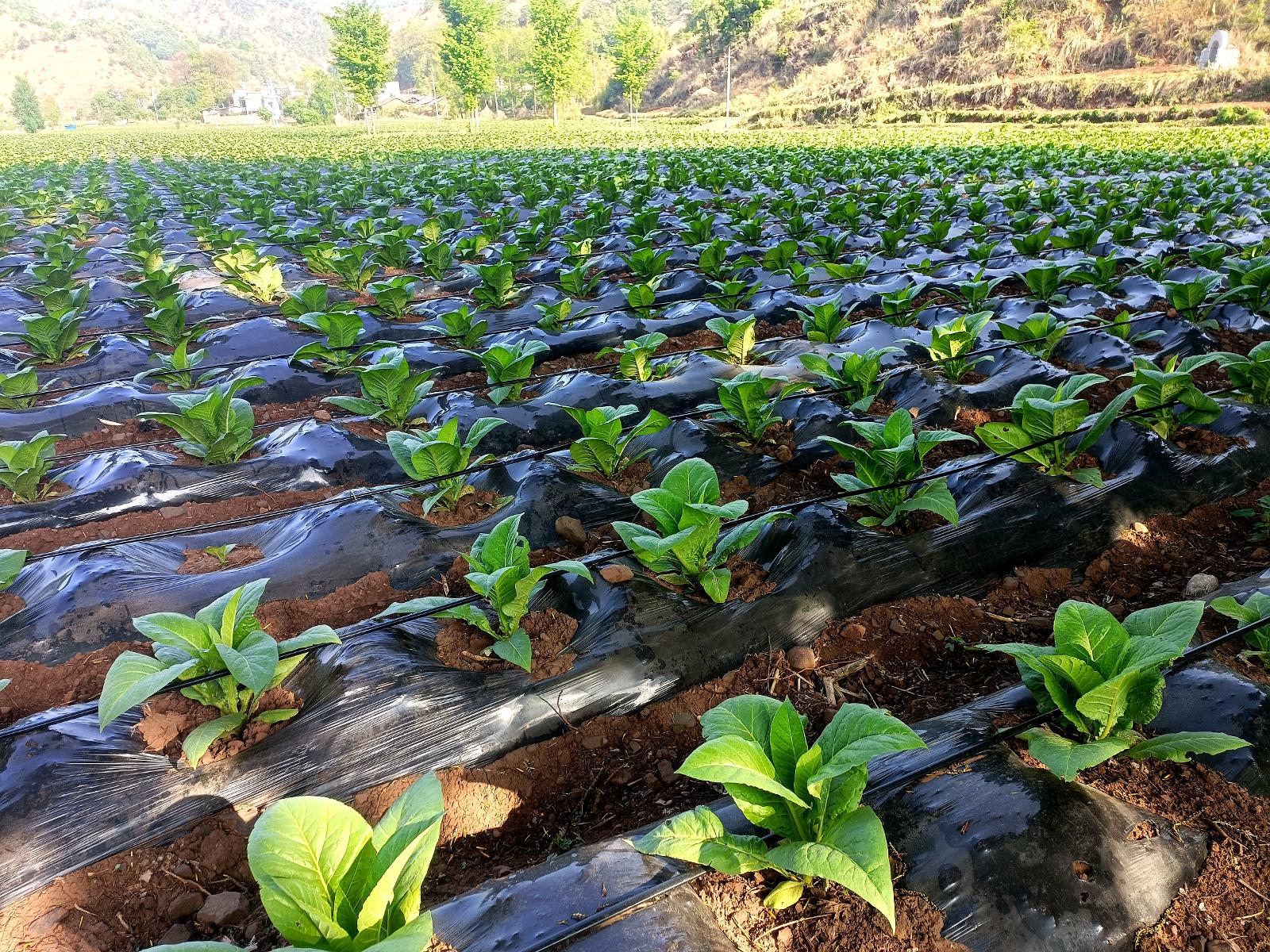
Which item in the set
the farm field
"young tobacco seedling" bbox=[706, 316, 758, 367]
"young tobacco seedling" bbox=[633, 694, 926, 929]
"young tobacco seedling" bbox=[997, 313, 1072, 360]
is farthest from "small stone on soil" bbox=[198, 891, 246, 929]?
"young tobacco seedling" bbox=[997, 313, 1072, 360]

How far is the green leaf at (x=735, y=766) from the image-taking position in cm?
138

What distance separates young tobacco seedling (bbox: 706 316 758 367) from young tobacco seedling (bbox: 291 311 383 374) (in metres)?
2.25

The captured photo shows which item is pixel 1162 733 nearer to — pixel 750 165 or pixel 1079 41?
pixel 750 165

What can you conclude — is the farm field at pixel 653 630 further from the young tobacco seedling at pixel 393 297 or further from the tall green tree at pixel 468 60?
the tall green tree at pixel 468 60

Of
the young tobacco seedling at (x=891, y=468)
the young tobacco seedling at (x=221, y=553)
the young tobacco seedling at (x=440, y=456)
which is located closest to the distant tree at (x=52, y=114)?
the young tobacco seedling at (x=221, y=553)

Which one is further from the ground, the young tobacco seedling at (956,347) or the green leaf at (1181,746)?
the young tobacco seedling at (956,347)

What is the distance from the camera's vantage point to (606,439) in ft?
11.1

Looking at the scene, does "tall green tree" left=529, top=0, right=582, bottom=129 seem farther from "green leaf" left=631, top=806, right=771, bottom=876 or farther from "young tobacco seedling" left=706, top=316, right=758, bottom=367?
"green leaf" left=631, top=806, right=771, bottom=876

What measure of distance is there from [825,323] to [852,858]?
4.11m

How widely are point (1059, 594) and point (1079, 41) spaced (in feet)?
157

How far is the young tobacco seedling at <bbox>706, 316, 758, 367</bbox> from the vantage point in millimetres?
4691

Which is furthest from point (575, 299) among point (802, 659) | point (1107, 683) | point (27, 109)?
point (27, 109)

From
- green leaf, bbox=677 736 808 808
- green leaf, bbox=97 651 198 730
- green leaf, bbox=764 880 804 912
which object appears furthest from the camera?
green leaf, bbox=97 651 198 730

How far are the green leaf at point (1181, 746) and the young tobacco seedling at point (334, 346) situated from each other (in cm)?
445
